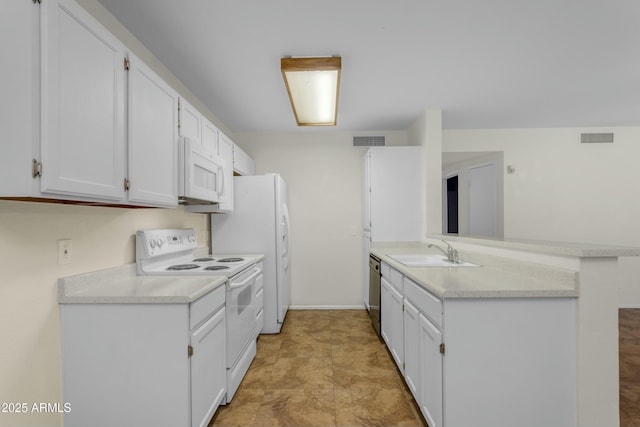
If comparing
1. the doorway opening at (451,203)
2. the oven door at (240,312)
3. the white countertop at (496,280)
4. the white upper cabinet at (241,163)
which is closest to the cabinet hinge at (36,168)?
the oven door at (240,312)

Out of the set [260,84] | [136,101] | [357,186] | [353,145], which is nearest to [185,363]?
[136,101]

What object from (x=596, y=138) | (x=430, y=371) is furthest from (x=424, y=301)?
(x=596, y=138)

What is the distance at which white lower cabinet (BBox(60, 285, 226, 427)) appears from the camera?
1.45m

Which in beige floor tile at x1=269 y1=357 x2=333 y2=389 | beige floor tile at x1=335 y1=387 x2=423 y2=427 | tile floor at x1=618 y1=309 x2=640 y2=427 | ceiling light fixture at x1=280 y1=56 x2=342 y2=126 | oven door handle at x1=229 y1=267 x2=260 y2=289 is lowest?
beige floor tile at x1=269 y1=357 x2=333 y2=389

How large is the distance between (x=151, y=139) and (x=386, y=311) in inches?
93.4

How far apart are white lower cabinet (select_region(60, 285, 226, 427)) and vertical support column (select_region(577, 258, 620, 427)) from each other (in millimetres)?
1987

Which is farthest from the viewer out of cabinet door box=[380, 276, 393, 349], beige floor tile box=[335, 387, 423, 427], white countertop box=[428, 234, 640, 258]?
cabinet door box=[380, 276, 393, 349]

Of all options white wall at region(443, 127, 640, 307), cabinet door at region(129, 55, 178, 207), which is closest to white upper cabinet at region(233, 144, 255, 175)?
Answer: cabinet door at region(129, 55, 178, 207)

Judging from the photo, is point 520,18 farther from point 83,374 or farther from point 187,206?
point 83,374

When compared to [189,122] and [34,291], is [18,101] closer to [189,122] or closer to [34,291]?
[34,291]

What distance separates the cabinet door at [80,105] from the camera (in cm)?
106

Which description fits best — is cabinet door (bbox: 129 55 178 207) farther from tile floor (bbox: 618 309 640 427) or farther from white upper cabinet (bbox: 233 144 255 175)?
tile floor (bbox: 618 309 640 427)

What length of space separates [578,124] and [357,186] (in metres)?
3.20

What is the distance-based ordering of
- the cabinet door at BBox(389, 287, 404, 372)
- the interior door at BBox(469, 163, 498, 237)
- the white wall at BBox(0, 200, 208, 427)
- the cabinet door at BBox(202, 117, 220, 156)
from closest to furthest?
the white wall at BBox(0, 200, 208, 427) → the cabinet door at BBox(389, 287, 404, 372) → the cabinet door at BBox(202, 117, 220, 156) → the interior door at BBox(469, 163, 498, 237)
